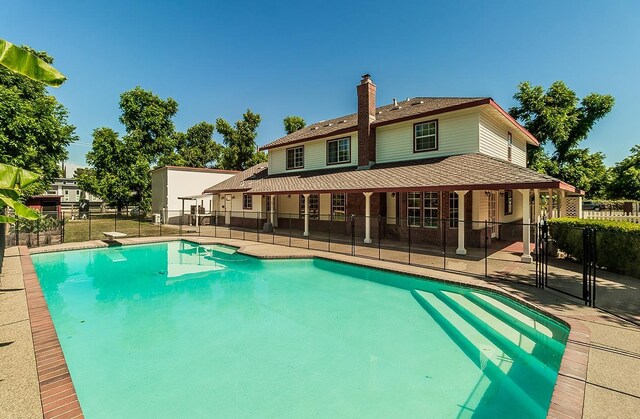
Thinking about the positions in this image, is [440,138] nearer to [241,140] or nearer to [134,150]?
[134,150]

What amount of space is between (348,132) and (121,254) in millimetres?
14767

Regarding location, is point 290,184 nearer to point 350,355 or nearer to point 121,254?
point 121,254

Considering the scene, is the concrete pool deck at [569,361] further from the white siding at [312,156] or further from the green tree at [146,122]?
the green tree at [146,122]

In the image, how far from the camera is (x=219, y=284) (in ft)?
35.1

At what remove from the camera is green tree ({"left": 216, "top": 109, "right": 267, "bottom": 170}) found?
4500cm

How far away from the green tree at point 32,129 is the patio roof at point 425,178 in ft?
49.9

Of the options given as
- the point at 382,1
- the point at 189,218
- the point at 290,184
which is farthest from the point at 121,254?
the point at 382,1

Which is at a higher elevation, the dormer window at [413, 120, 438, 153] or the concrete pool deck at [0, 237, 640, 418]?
the dormer window at [413, 120, 438, 153]

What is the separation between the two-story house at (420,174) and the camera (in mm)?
12352

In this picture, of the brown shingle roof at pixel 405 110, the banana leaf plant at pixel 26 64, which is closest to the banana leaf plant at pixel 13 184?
the banana leaf plant at pixel 26 64

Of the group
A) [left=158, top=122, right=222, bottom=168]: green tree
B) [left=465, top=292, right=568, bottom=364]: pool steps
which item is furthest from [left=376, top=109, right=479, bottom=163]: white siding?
[left=158, top=122, right=222, bottom=168]: green tree

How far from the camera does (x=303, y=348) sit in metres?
6.03

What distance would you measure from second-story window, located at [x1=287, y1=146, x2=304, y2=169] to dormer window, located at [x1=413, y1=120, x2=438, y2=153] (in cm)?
909

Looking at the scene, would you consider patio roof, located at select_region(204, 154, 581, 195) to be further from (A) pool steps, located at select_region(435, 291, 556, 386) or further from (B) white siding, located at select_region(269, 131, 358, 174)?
(A) pool steps, located at select_region(435, 291, 556, 386)
